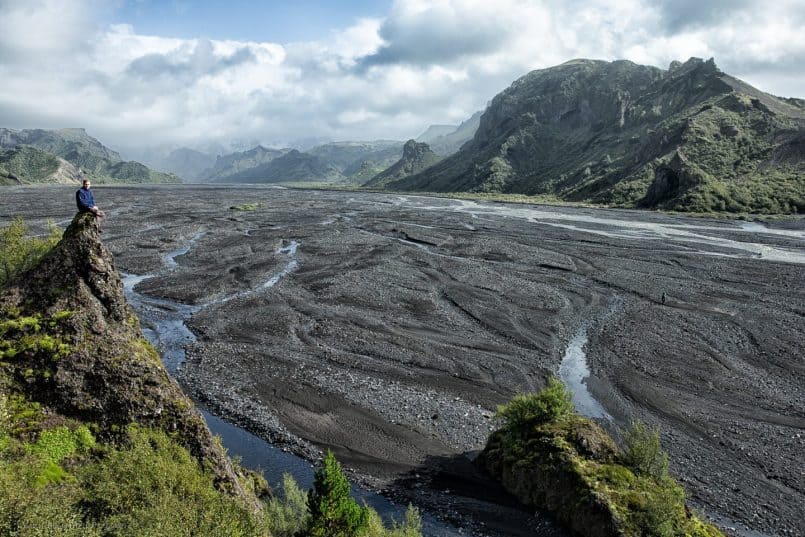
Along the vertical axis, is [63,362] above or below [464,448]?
above

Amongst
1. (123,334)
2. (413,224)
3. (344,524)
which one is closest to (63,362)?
(123,334)

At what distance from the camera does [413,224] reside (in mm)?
99625

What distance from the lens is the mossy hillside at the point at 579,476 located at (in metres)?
15.8

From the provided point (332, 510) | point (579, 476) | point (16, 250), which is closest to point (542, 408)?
point (579, 476)

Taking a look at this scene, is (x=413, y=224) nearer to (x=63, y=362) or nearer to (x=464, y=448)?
Answer: (x=464, y=448)

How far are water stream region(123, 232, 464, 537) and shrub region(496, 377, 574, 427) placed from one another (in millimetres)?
5462

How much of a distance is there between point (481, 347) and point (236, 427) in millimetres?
18596

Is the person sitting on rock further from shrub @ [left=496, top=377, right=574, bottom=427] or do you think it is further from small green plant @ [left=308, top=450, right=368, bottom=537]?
shrub @ [left=496, top=377, right=574, bottom=427]

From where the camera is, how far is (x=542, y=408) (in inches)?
803

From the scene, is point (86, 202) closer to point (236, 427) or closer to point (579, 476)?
point (236, 427)

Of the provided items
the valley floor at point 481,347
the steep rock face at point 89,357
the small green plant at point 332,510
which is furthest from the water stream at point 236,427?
the steep rock face at point 89,357

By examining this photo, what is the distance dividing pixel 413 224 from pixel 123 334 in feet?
282

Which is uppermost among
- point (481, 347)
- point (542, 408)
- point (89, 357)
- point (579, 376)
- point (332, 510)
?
point (89, 357)

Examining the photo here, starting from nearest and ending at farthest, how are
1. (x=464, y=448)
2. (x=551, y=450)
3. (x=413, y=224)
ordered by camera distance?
(x=551, y=450) → (x=464, y=448) → (x=413, y=224)
